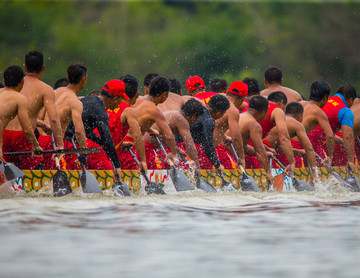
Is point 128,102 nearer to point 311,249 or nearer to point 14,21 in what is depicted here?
point 311,249

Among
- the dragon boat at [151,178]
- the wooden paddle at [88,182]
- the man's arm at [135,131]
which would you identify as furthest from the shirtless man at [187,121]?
the wooden paddle at [88,182]

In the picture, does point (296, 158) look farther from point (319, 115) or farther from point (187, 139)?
point (187, 139)

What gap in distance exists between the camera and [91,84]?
83.8 feet

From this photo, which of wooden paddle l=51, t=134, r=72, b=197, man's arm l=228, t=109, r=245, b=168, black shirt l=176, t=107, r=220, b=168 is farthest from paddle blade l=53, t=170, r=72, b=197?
man's arm l=228, t=109, r=245, b=168

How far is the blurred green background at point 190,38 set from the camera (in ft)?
90.2

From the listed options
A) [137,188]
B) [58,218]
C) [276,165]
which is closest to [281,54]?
[276,165]

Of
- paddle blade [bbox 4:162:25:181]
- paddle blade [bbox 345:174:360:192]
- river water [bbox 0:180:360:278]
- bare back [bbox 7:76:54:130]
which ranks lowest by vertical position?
river water [bbox 0:180:360:278]

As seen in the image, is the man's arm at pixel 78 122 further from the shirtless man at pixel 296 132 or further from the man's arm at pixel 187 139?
the shirtless man at pixel 296 132

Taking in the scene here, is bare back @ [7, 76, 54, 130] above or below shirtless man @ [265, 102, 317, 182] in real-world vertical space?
above

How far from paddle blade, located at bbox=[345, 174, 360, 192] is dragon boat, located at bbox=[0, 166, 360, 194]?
150 millimetres

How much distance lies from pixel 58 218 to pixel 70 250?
1041 millimetres

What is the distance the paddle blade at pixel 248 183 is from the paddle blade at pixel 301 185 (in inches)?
21.6

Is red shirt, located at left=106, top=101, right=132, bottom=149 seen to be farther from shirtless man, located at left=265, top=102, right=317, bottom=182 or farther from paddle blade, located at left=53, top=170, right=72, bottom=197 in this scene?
shirtless man, located at left=265, top=102, right=317, bottom=182

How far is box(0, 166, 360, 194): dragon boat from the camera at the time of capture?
655cm
